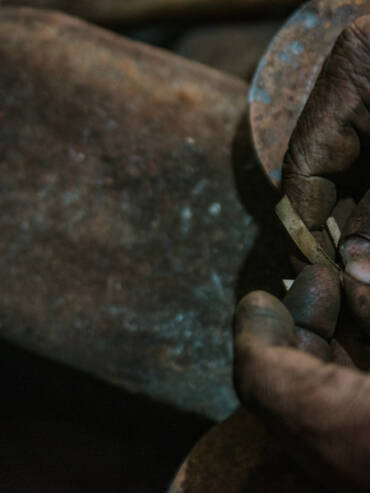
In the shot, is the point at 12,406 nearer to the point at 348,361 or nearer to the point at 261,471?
the point at 261,471

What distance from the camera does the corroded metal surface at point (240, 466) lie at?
3.85 feet

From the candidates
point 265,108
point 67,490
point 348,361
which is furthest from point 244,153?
point 67,490

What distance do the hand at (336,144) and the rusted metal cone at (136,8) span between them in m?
1.82

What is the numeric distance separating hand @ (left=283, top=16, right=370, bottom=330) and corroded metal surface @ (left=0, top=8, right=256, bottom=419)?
1.68ft

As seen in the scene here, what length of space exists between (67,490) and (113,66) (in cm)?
140

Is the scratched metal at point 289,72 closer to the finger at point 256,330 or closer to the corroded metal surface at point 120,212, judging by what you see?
the corroded metal surface at point 120,212

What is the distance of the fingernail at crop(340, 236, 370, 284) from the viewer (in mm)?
1089

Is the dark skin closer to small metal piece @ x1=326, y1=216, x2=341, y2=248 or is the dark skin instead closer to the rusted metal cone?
small metal piece @ x1=326, y1=216, x2=341, y2=248

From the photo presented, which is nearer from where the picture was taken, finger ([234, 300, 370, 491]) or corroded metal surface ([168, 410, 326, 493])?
finger ([234, 300, 370, 491])

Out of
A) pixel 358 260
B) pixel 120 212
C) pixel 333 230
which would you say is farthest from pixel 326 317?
pixel 120 212

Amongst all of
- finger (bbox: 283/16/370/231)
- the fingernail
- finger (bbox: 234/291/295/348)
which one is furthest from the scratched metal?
finger (bbox: 234/291/295/348)

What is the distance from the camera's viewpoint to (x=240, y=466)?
4.03 feet

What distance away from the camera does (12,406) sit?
1.68m

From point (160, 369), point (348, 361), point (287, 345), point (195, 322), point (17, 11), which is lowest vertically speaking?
point (160, 369)
